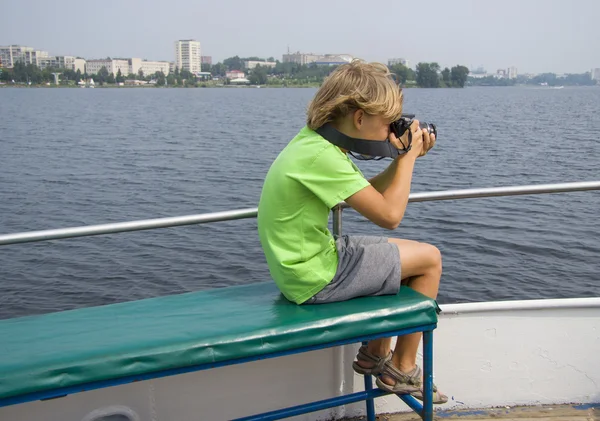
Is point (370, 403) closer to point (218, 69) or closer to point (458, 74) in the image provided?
point (458, 74)

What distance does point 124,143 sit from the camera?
33.0m

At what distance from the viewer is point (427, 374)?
282 centimetres

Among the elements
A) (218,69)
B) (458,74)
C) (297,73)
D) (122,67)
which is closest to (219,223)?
(297,73)

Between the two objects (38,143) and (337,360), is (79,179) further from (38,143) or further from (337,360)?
(337,360)

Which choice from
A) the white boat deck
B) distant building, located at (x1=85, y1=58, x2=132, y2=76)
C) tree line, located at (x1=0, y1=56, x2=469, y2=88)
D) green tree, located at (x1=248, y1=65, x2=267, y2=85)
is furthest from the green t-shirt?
distant building, located at (x1=85, y1=58, x2=132, y2=76)

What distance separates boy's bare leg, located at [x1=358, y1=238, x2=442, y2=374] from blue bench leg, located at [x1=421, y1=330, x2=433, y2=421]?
0.15 meters

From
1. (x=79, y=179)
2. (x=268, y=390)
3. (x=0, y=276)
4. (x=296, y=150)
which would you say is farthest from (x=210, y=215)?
(x=79, y=179)

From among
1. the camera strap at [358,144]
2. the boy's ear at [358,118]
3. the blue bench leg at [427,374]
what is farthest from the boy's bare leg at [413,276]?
the boy's ear at [358,118]

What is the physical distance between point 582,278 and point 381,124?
1102cm

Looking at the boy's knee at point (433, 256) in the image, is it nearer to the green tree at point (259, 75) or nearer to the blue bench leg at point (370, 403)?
the blue bench leg at point (370, 403)

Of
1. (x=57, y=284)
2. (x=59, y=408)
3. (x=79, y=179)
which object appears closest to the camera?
(x=59, y=408)

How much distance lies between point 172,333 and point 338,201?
761 mm

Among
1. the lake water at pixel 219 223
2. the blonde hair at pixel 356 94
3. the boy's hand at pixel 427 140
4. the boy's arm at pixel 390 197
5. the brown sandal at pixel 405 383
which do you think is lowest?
the lake water at pixel 219 223

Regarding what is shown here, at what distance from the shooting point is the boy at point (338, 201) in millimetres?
2650
